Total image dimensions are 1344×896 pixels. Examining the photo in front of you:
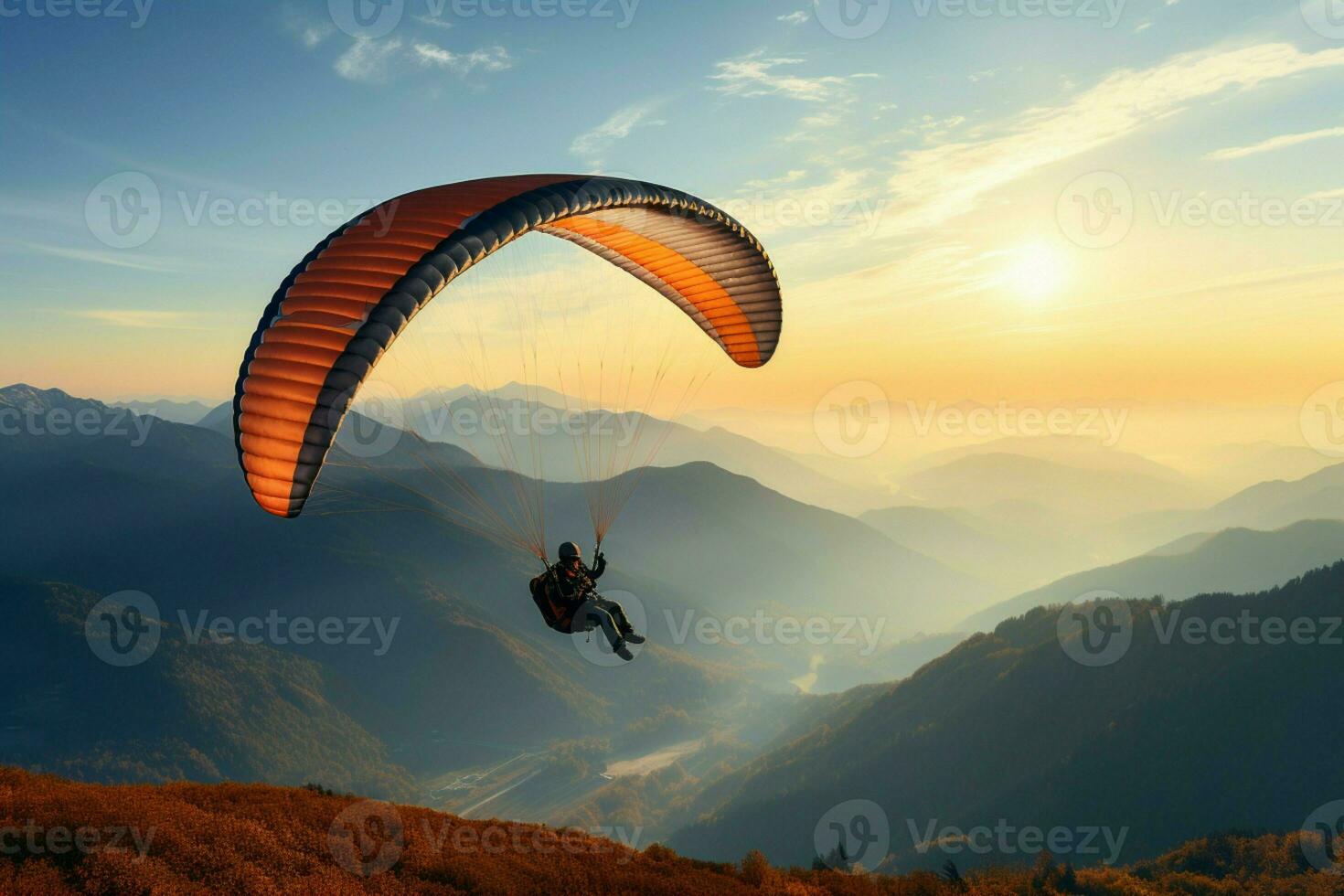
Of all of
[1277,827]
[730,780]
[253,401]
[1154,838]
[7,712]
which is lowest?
[7,712]

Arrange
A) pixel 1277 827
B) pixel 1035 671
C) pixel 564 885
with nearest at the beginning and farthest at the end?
pixel 564 885 < pixel 1277 827 < pixel 1035 671

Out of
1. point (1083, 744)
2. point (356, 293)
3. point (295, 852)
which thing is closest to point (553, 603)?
point (295, 852)

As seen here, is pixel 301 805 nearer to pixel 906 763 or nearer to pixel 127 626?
pixel 906 763

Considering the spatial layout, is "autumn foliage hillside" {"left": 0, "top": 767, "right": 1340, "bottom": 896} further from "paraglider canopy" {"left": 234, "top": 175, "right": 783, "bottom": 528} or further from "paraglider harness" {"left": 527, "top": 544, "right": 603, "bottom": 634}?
"paraglider canopy" {"left": 234, "top": 175, "right": 783, "bottom": 528}

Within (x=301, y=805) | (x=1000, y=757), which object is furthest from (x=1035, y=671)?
(x=301, y=805)

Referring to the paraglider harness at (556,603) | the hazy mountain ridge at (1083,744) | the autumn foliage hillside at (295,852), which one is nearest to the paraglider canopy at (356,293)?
the paraglider harness at (556,603)

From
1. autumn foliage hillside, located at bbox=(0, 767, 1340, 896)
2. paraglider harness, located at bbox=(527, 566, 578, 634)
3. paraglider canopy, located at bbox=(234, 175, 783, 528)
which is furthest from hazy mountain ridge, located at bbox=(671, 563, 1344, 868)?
paraglider canopy, located at bbox=(234, 175, 783, 528)
